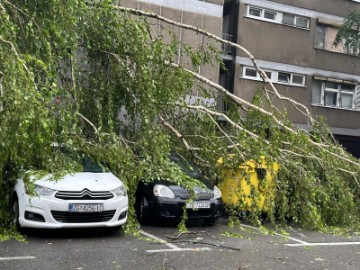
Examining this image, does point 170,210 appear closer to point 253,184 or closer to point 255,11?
point 253,184

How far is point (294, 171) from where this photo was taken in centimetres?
1055

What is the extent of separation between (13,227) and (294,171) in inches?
228

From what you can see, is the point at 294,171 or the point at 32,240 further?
the point at 294,171

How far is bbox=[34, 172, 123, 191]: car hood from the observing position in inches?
316

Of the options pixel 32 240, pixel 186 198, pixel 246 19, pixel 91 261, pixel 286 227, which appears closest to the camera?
pixel 91 261

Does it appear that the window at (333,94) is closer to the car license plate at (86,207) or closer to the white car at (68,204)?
the white car at (68,204)

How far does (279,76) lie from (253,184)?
1244 cm

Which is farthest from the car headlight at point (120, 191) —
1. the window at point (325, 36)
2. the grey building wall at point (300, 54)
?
the window at point (325, 36)

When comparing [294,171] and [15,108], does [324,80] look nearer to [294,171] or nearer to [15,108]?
[294,171]

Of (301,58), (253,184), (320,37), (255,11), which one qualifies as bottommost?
(253,184)

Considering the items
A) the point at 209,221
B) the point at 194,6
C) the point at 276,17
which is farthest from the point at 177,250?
the point at 276,17

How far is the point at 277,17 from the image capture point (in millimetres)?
22016

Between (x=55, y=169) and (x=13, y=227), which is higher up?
(x=55, y=169)

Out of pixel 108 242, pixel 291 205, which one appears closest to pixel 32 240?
pixel 108 242
